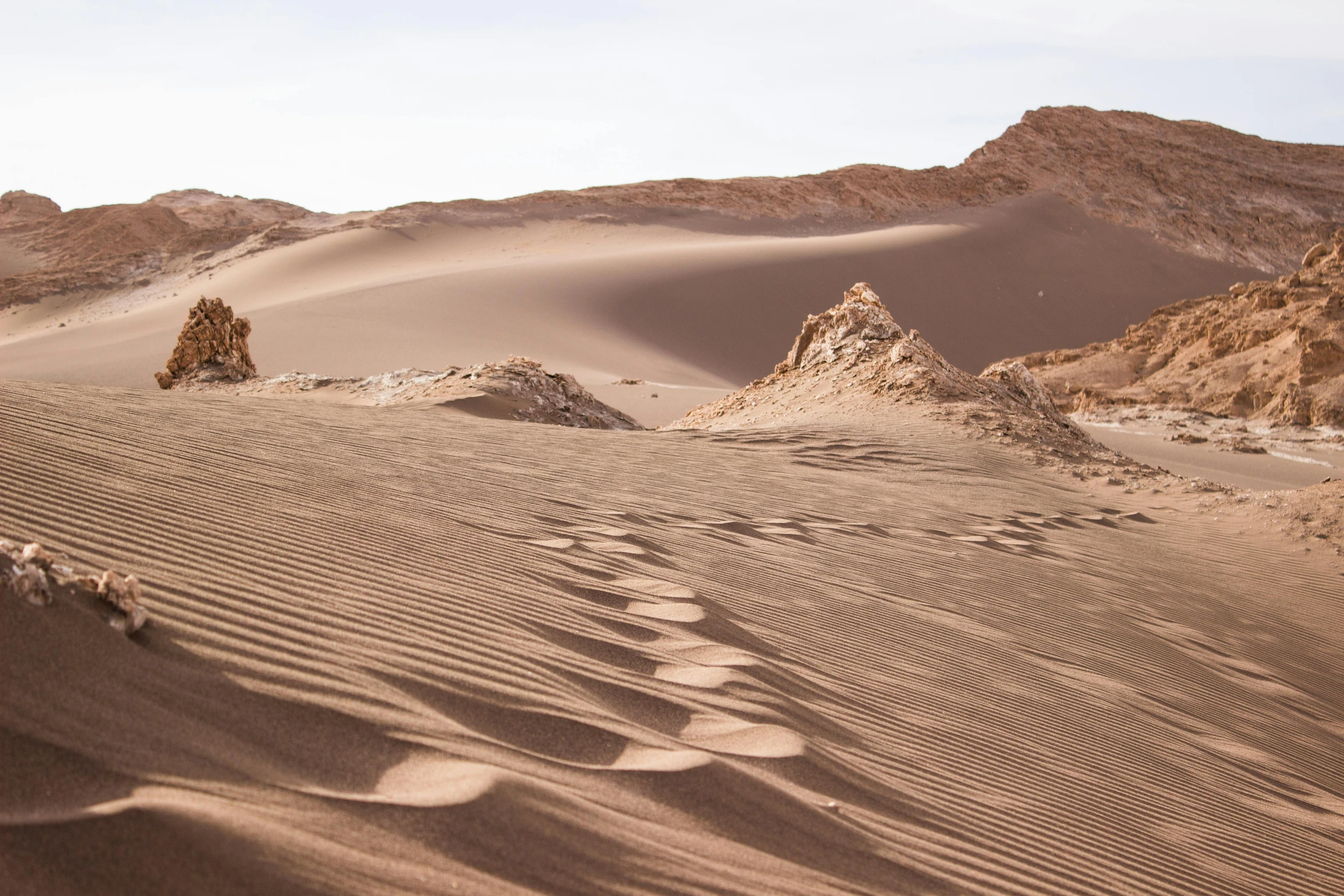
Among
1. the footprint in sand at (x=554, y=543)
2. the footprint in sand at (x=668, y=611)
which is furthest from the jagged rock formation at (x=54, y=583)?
the footprint in sand at (x=554, y=543)

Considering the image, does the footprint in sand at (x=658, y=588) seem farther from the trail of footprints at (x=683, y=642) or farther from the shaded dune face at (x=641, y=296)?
the shaded dune face at (x=641, y=296)

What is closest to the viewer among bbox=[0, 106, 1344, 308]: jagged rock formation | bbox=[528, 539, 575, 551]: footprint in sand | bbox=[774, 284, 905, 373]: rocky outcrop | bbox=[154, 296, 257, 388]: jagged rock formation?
bbox=[528, 539, 575, 551]: footprint in sand

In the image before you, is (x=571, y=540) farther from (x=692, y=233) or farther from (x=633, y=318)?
(x=692, y=233)

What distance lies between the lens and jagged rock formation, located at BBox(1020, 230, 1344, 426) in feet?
55.0

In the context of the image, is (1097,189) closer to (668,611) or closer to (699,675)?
(668,611)

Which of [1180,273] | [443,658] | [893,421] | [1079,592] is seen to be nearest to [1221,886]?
[443,658]

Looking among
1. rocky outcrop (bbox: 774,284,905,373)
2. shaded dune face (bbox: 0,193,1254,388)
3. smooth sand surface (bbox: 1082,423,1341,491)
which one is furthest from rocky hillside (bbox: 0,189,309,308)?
smooth sand surface (bbox: 1082,423,1341,491)

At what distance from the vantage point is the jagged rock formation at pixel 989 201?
43.3 metres

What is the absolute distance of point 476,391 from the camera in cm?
1125

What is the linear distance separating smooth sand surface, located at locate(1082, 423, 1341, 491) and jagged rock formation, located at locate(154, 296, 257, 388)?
13152 millimetres

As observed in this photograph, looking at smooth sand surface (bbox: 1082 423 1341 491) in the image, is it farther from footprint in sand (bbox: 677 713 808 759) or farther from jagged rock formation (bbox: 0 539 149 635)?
jagged rock formation (bbox: 0 539 149 635)

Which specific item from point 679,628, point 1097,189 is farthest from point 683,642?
point 1097,189

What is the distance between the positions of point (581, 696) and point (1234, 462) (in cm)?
1511

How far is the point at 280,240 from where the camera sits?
4031cm
